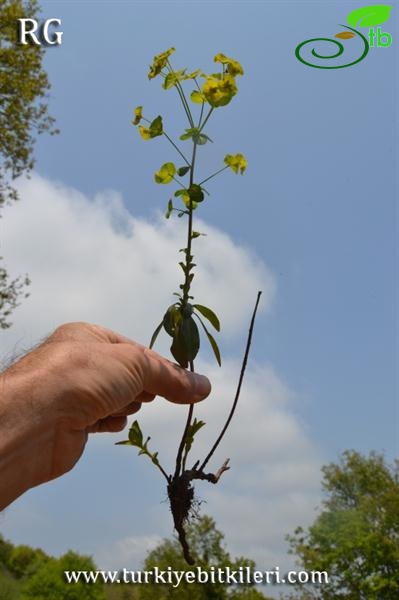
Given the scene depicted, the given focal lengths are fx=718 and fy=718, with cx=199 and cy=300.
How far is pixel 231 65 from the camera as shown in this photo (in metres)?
2.06

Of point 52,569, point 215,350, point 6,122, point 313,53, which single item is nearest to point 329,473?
point 52,569

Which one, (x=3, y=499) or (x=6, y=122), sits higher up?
(x=6, y=122)

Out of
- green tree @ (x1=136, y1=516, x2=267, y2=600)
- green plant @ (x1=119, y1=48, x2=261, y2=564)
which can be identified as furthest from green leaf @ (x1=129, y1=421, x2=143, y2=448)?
green tree @ (x1=136, y1=516, x2=267, y2=600)

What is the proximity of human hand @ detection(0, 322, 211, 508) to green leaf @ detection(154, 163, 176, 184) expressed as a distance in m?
0.48

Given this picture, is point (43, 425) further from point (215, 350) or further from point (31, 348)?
point (215, 350)

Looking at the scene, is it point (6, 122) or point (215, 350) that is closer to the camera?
point (215, 350)

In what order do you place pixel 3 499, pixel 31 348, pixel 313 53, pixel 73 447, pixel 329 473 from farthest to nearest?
pixel 329 473 < pixel 313 53 < pixel 31 348 < pixel 73 447 < pixel 3 499

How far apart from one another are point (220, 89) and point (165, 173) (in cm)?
29

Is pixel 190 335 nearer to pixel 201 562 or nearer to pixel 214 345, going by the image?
pixel 214 345

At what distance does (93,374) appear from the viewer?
1.99 meters

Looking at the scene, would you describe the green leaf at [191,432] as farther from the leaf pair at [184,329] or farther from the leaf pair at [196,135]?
the leaf pair at [196,135]

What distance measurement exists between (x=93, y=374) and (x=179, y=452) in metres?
0.33

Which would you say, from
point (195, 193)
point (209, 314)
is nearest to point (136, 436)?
point (209, 314)

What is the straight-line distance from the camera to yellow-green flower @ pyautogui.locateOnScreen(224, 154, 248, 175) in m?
2.16
